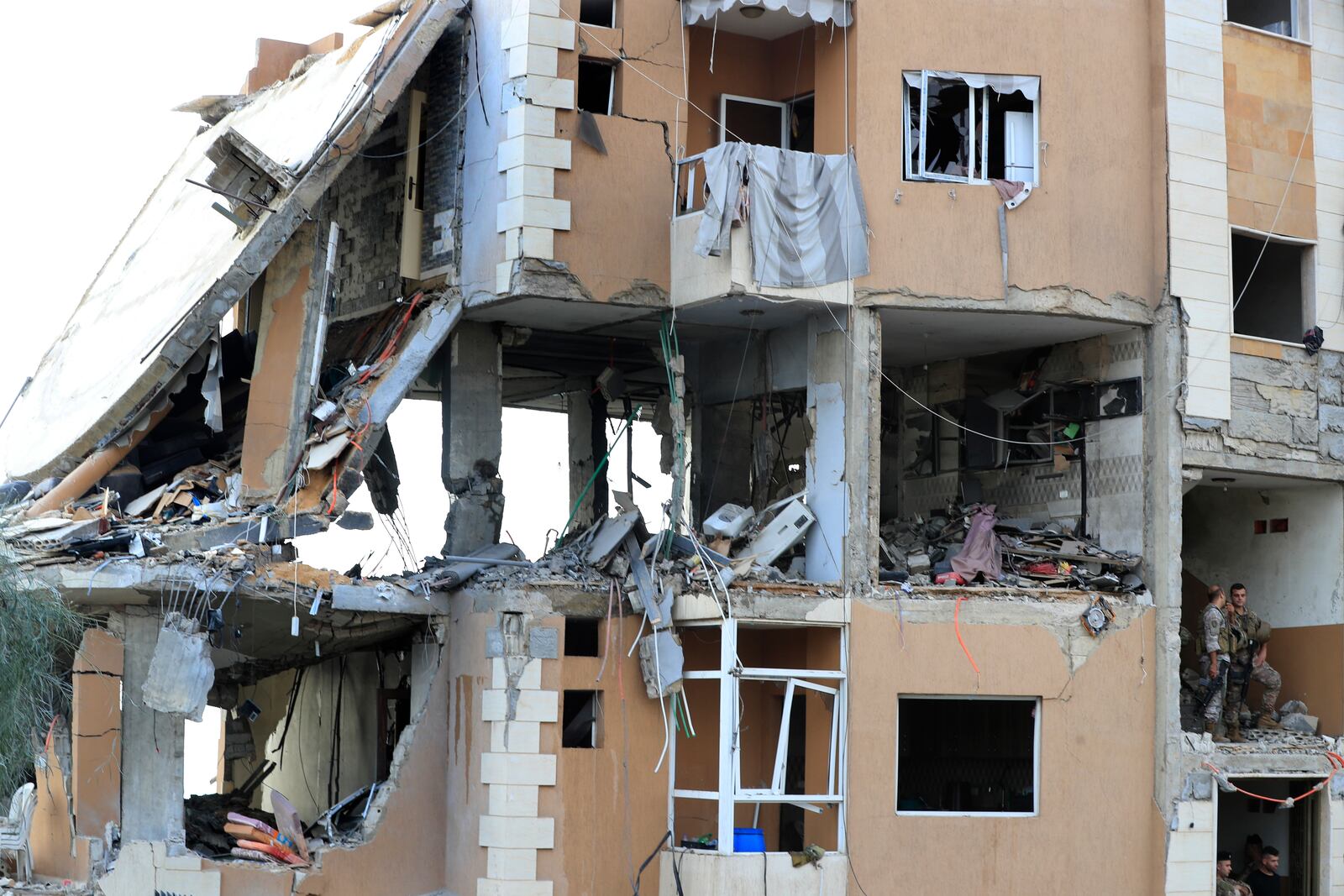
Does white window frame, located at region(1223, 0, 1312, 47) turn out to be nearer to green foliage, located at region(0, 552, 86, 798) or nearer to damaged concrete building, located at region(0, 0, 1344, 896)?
damaged concrete building, located at region(0, 0, 1344, 896)

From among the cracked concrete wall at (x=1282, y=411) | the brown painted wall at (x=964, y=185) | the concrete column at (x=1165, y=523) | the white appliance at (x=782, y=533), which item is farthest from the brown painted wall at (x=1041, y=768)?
the brown painted wall at (x=964, y=185)

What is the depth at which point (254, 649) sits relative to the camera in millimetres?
19547

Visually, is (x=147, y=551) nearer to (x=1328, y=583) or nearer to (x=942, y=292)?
(x=942, y=292)

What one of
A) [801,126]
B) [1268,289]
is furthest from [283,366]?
[1268,289]

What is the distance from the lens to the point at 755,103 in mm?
20500

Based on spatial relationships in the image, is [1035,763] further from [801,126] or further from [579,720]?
[801,126]

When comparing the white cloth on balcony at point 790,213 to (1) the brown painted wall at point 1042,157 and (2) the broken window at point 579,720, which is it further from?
(2) the broken window at point 579,720

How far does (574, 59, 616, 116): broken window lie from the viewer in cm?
1952

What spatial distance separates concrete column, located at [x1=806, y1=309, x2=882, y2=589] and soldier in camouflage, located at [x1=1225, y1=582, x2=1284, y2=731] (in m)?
4.95

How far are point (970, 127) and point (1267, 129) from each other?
394 centimetres

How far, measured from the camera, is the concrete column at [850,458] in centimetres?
1831

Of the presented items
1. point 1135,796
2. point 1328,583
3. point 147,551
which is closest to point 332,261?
point 147,551

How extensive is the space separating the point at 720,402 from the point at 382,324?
436 cm

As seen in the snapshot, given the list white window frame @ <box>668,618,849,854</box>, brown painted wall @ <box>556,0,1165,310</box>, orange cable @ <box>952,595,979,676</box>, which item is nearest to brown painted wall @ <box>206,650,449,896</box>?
white window frame @ <box>668,618,849,854</box>
